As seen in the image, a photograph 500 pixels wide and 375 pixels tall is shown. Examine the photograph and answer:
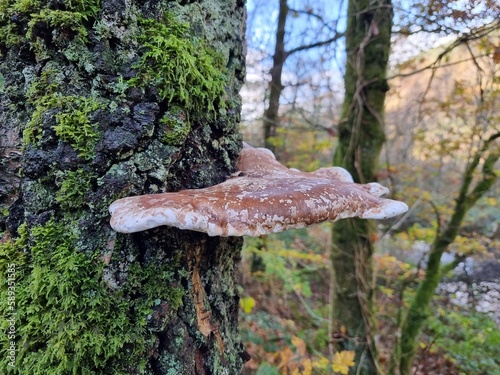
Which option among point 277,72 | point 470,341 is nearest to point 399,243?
point 470,341

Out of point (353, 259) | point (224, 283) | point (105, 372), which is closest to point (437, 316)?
point (353, 259)

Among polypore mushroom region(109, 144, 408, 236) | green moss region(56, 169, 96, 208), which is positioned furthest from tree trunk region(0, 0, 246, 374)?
polypore mushroom region(109, 144, 408, 236)

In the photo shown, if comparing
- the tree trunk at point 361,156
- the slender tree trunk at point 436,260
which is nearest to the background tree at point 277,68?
the tree trunk at point 361,156

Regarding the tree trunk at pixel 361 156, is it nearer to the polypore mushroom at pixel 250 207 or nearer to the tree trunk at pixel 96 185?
the polypore mushroom at pixel 250 207

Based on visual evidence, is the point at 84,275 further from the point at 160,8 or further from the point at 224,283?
the point at 160,8

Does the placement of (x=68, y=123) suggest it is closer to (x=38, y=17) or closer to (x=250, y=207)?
(x=38, y=17)

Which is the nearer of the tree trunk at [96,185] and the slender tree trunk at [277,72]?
the tree trunk at [96,185]

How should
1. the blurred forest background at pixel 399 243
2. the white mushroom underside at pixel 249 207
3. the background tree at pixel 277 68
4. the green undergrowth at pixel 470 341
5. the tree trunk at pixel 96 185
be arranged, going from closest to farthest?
the white mushroom underside at pixel 249 207 < the tree trunk at pixel 96 185 < the blurred forest background at pixel 399 243 < the green undergrowth at pixel 470 341 < the background tree at pixel 277 68

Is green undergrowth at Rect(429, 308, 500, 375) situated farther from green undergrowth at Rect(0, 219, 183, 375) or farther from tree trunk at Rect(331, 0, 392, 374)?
green undergrowth at Rect(0, 219, 183, 375)
